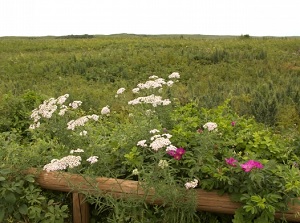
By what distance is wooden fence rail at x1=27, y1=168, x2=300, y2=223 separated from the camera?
3.52 meters

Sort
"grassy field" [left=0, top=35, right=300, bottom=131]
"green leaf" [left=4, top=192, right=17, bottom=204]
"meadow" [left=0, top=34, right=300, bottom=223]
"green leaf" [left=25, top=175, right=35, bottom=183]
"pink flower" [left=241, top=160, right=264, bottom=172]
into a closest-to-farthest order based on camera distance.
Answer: "pink flower" [left=241, top=160, right=264, bottom=172], "meadow" [left=0, top=34, right=300, bottom=223], "green leaf" [left=4, top=192, right=17, bottom=204], "green leaf" [left=25, top=175, right=35, bottom=183], "grassy field" [left=0, top=35, right=300, bottom=131]

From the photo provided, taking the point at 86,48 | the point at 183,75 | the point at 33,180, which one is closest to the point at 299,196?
the point at 33,180

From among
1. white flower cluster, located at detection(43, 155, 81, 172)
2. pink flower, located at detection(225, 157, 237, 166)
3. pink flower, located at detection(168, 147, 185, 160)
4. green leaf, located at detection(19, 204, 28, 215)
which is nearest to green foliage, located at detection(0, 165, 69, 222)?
green leaf, located at detection(19, 204, 28, 215)

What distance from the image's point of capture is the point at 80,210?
163 inches

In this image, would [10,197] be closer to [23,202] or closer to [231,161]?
[23,202]

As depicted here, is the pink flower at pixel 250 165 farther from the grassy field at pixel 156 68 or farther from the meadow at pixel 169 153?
the grassy field at pixel 156 68

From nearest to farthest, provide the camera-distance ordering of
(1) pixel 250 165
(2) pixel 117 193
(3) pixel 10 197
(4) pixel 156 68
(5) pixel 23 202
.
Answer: (1) pixel 250 165 < (2) pixel 117 193 < (3) pixel 10 197 < (5) pixel 23 202 < (4) pixel 156 68

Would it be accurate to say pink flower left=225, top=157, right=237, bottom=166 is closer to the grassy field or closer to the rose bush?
the rose bush

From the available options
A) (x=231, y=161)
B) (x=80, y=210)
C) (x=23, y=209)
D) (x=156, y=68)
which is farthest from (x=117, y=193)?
(x=156, y=68)

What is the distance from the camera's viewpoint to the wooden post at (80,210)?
4.11 meters

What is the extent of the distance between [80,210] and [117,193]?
69cm

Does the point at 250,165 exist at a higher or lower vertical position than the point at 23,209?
higher

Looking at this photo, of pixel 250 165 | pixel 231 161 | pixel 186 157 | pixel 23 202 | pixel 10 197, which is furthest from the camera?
pixel 23 202

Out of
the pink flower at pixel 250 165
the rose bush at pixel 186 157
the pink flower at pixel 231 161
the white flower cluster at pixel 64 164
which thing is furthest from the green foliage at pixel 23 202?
the pink flower at pixel 250 165
